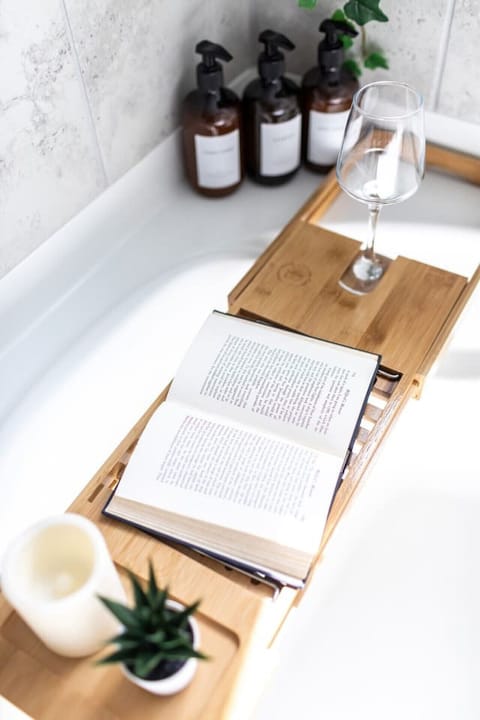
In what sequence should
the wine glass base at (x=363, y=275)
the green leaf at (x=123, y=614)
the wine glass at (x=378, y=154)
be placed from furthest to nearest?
Result: 1. the wine glass base at (x=363, y=275)
2. the wine glass at (x=378, y=154)
3. the green leaf at (x=123, y=614)

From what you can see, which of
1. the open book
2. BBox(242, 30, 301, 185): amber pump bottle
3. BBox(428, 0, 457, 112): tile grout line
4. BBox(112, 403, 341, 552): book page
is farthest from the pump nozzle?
BBox(112, 403, 341, 552): book page

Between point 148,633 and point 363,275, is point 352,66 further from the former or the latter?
point 148,633

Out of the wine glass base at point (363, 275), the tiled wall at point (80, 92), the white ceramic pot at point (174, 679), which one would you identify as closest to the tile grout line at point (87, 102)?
the tiled wall at point (80, 92)

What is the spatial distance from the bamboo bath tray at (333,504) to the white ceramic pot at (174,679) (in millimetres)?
14

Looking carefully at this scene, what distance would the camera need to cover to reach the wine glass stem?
33.1 inches

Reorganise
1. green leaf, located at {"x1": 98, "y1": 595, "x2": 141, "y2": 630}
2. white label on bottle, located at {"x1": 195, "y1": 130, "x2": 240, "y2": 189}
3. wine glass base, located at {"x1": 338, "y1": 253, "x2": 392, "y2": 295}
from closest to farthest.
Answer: green leaf, located at {"x1": 98, "y1": 595, "x2": 141, "y2": 630}
wine glass base, located at {"x1": 338, "y1": 253, "x2": 392, "y2": 295}
white label on bottle, located at {"x1": 195, "y1": 130, "x2": 240, "y2": 189}

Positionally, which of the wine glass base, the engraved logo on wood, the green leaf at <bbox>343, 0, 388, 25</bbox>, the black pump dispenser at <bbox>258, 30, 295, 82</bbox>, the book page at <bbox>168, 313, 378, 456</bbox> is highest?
the green leaf at <bbox>343, 0, 388, 25</bbox>

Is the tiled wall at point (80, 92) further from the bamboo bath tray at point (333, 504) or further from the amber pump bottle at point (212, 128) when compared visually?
the bamboo bath tray at point (333, 504)

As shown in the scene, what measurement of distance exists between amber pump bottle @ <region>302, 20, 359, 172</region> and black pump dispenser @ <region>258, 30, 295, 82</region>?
0.18ft

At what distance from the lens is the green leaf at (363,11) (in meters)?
0.93

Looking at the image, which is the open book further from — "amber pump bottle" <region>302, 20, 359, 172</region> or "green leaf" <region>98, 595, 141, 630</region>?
"amber pump bottle" <region>302, 20, 359, 172</region>

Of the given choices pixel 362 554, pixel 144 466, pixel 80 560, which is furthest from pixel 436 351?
pixel 80 560

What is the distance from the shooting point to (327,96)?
3.28 ft

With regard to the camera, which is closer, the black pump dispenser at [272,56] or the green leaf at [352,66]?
the black pump dispenser at [272,56]
